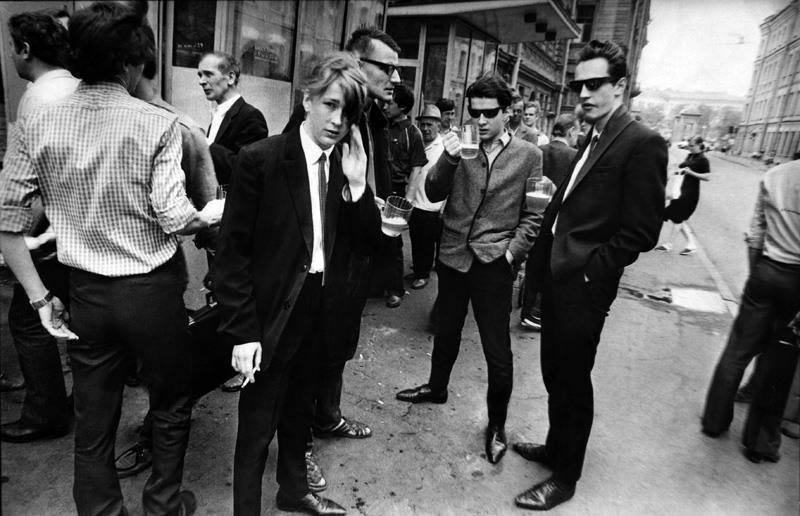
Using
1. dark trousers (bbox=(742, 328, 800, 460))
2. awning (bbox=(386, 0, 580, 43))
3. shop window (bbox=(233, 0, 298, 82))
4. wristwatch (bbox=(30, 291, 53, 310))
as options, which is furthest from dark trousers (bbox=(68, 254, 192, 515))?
awning (bbox=(386, 0, 580, 43))

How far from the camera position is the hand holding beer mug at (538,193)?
2.84 m

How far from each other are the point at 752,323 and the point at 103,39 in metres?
3.82

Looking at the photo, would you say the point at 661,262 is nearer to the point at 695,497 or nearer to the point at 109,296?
the point at 695,497

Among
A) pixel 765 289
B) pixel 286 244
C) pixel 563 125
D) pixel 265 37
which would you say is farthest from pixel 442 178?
pixel 265 37

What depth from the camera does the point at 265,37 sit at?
534cm

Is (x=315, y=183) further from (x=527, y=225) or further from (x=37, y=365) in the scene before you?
(x=37, y=365)

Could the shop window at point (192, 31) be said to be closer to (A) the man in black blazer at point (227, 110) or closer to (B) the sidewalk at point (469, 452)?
(A) the man in black blazer at point (227, 110)

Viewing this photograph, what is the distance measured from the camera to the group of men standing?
1.81 m

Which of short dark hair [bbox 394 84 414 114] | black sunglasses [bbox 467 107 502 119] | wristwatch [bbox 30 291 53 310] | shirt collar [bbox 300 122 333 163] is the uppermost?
short dark hair [bbox 394 84 414 114]

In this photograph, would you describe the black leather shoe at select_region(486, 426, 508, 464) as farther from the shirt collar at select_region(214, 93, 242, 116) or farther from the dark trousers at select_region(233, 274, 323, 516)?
the shirt collar at select_region(214, 93, 242, 116)

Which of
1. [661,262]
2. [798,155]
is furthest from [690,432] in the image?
[661,262]

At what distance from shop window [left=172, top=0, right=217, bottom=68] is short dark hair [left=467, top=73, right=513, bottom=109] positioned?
2870mm

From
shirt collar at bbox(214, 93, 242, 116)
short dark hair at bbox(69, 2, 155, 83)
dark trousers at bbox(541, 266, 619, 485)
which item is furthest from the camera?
shirt collar at bbox(214, 93, 242, 116)

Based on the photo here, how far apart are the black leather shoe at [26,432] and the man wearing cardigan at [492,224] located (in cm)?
241
